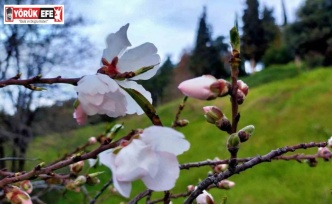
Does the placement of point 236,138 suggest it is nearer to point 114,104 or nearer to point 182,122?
point 114,104

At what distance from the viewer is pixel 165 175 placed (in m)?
0.26

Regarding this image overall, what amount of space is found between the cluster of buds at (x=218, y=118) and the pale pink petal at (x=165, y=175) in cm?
6

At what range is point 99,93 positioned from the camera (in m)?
0.28

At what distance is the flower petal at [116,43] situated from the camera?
0.31m

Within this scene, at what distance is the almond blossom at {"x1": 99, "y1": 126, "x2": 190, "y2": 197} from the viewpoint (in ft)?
0.82

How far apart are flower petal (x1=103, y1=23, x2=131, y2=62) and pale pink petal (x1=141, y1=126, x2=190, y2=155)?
3.1 inches

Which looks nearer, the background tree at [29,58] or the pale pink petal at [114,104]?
the pale pink petal at [114,104]

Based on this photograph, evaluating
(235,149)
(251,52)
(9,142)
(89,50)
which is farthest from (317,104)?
(235,149)

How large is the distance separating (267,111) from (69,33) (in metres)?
3.08

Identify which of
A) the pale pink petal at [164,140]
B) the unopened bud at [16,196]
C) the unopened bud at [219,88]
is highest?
the unopened bud at [219,88]

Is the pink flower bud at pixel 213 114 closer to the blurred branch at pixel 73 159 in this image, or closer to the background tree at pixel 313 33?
the blurred branch at pixel 73 159

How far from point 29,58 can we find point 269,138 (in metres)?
3.01

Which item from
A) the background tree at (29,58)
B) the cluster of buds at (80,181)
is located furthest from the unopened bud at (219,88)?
the background tree at (29,58)

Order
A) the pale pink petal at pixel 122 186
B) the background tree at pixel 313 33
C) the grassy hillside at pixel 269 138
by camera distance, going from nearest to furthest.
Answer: the pale pink petal at pixel 122 186 → the grassy hillside at pixel 269 138 → the background tree at pixel 313 33
